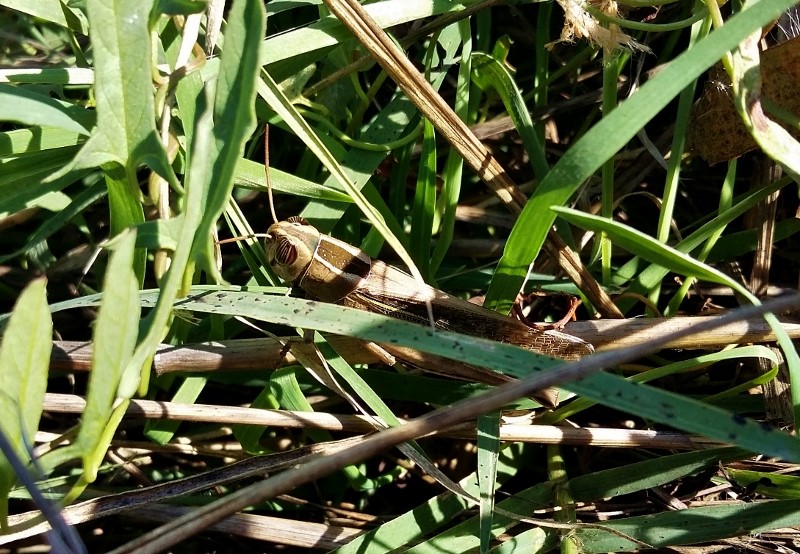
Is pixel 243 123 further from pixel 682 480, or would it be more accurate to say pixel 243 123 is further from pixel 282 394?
pixel 682 480

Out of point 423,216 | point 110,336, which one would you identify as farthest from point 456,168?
point 110,336

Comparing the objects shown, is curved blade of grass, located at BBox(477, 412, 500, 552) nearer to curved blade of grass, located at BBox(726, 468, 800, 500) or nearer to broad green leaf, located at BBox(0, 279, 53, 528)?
curved blade of grass, located at BBox(726, 468, 800, 500)

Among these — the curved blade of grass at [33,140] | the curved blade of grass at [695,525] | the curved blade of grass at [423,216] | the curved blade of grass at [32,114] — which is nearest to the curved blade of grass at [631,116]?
the curved blade of grass at [423,216]

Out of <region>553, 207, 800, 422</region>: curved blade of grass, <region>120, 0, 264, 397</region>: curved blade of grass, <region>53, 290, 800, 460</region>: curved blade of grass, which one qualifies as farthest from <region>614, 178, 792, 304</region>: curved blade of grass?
<region>120, 0, 264, 397</region>: curved blade of grass

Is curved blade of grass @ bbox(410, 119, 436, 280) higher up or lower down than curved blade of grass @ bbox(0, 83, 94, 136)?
Answer: lower down

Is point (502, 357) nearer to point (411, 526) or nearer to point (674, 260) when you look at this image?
point (674, 260)

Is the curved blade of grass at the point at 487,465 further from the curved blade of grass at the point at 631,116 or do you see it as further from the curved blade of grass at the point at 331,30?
the curved blade of grass at the point at 331,30

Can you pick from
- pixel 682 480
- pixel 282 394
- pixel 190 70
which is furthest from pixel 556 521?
pixel 190 70
